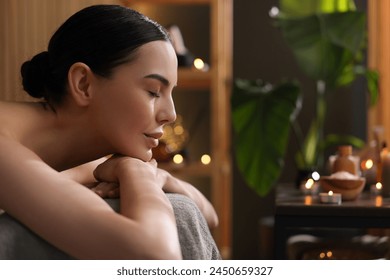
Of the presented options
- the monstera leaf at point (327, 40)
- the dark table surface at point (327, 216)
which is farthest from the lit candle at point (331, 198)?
the monstera leaf at point (327, 40)

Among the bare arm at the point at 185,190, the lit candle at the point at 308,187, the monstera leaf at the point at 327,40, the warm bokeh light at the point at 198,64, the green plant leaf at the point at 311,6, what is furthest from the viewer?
the warm bokeh light at the point at 198,64

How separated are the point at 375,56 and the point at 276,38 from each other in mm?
380

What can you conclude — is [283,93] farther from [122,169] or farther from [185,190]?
[122,169]

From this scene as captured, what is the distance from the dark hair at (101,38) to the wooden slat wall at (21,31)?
104 millimetres

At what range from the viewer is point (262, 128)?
1.92 meters

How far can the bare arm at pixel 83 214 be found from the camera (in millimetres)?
550

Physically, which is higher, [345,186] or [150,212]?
[150,212]

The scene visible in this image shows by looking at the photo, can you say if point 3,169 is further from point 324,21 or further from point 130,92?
point 324,21

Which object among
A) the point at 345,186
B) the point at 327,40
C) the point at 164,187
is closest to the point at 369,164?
the point at 345,186

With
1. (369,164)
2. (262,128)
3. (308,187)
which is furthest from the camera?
(262,128)

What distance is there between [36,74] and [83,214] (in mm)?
278

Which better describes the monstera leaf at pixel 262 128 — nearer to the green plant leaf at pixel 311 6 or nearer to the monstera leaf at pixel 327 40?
the monstera leaf at pixel 327 40

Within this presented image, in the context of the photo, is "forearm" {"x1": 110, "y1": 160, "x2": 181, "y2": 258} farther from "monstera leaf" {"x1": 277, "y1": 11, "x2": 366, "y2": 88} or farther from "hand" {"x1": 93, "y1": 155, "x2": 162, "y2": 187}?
"monstera leaf" {"x1": 277, "y1": 11, "x2": 366, "y2": 88}

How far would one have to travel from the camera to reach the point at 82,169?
0.89 m
